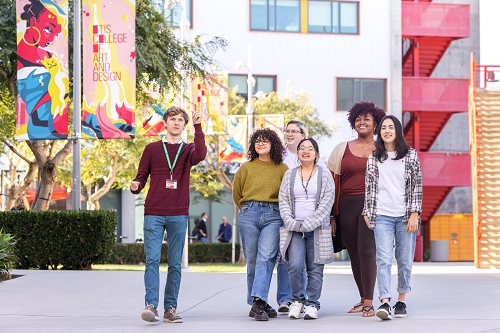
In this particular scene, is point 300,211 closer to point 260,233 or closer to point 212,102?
point 260,233

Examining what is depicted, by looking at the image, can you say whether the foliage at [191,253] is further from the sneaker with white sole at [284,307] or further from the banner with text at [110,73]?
the sneaker with white sole at [284,307]

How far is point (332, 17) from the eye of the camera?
46.0 m

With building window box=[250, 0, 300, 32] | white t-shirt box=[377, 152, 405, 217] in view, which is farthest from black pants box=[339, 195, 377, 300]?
building window box=[250, 0, 300, 32]

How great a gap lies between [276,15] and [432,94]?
761 cm

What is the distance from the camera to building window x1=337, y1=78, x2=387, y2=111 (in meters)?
45.8

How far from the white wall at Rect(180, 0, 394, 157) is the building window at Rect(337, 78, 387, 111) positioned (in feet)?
0.87

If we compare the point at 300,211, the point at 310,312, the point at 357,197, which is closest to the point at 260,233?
the point at 300,211

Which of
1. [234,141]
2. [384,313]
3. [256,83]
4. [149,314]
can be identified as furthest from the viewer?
[256,83]

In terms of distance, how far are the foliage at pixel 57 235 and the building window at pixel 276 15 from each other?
27936 mm

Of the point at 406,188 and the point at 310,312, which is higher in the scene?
the point at 406,188

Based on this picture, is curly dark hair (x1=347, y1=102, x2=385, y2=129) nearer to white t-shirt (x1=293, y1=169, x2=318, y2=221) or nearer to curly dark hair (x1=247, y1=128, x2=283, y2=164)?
curly dark hair (x1=247, y1=128, x2=283, y2=164)

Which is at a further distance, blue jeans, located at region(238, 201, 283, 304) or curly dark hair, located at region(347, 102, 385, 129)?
curly dark hair, located at region(347, 102, 385, 129)

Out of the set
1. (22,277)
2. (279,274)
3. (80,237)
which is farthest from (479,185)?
(279,274)

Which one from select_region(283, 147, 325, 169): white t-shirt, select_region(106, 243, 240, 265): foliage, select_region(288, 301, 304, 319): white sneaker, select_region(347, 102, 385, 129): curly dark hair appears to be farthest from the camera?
select_region(106, 243, 240, 265): foliage
